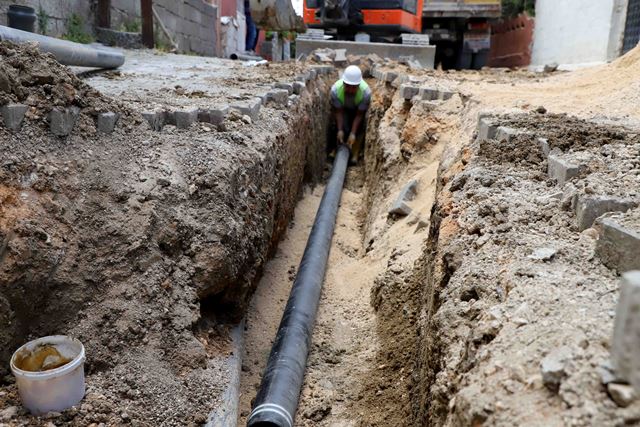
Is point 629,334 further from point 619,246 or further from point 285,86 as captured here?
point 285,86

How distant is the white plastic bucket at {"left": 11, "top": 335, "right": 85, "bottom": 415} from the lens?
195 centimetres

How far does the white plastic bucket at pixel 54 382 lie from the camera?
6.41 feet

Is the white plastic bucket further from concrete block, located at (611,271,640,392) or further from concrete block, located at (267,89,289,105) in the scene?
concrete block, located at (267,89,289,105)

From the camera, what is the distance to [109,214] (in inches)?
100

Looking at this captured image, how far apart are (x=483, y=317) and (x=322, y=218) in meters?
3.66

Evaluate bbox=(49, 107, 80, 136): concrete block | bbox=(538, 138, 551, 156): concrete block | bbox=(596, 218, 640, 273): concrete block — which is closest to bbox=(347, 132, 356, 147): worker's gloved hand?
bbox=(538, 138, 551, 156): concrete block

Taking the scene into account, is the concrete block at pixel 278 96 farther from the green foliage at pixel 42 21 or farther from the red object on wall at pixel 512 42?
the red object on wall at pixel 512 42

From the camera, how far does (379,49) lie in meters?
12.0

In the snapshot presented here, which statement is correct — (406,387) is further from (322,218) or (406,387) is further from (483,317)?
(322,218)

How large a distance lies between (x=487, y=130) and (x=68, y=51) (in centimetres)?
332

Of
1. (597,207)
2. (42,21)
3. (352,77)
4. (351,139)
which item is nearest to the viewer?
(597,207)

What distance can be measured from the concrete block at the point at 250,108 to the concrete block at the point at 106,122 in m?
1.24

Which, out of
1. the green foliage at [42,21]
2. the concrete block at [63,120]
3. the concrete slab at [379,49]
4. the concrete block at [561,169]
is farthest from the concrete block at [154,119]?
the concrete slab at [379,49]

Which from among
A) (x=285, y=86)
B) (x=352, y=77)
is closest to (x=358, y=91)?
(x=352, y=77)
